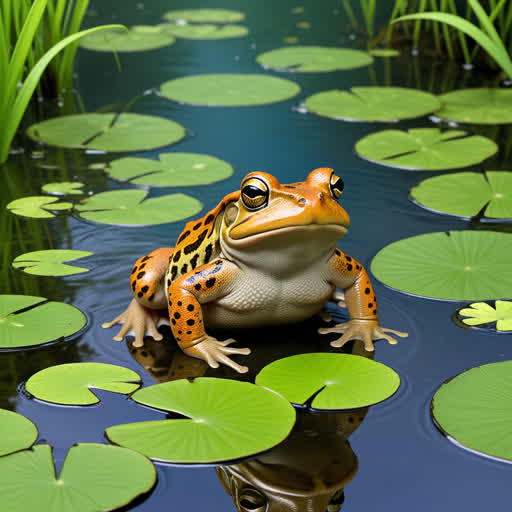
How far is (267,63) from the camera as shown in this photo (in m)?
5.35

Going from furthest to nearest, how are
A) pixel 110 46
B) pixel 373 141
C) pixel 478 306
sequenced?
pixel 110 46, pixel 373 141, pixel 478 306

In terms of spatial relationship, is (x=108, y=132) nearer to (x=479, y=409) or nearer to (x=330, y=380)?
(x=330, y=380)

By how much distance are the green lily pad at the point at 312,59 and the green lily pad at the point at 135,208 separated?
240 centimetres

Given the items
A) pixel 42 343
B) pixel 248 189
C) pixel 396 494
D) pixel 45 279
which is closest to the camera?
pixel 396 494

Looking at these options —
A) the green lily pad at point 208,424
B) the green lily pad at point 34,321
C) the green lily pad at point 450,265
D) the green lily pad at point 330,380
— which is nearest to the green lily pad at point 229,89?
the green lily pad at point 450,265

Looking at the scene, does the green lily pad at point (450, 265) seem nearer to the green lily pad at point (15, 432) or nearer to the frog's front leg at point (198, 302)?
the frog's front leg at point (198, 302)

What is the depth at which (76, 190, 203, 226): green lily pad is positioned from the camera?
295 centimetres

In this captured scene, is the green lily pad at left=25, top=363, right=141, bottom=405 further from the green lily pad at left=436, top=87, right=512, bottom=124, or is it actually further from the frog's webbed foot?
the green lily pad at left=436, top=87, right=512, bottom=124

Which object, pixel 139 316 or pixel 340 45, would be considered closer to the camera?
pixel 139 316

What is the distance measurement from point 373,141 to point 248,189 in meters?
2.03

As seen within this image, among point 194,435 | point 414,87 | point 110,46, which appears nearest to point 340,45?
point 414,87

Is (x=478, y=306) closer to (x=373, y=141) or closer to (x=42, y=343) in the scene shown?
(x=42, y=343)

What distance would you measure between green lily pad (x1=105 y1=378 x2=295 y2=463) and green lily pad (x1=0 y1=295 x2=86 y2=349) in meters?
0.44

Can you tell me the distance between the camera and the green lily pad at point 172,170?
11.0ft
